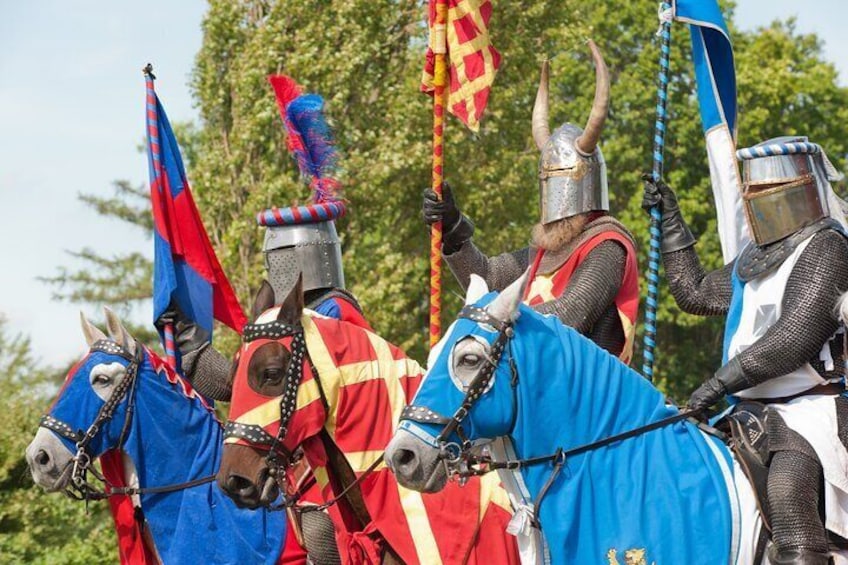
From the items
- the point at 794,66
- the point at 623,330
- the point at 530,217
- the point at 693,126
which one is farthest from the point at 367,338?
the point at 794,66

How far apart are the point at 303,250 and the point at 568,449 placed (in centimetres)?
277

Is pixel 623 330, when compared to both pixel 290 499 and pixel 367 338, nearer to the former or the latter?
pixel 367 338

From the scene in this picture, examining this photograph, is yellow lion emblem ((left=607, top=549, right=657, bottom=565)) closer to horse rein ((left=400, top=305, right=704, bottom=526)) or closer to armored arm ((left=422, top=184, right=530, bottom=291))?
horse rein ((left=400, top=305, right=704, bottom=526))

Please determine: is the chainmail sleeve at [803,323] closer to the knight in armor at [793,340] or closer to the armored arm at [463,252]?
the knight in armor at [793,340]

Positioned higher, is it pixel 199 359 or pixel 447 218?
pixel 447 218

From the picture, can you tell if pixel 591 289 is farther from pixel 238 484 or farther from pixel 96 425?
pixel 96 425

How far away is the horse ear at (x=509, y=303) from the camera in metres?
5.57

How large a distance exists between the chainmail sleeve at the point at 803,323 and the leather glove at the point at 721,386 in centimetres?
3

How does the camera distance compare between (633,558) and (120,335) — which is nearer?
(633,558)

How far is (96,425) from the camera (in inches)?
301

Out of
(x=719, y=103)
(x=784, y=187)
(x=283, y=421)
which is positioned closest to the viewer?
(x=784, y=187)

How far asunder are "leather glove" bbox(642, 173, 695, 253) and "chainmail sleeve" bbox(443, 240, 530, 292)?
4.13ft

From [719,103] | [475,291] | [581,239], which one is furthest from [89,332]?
[719,103]

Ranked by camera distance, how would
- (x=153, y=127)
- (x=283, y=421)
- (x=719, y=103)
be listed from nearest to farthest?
(x=283, y=421)
(x=719, y=103)
(x=153, y=127)
